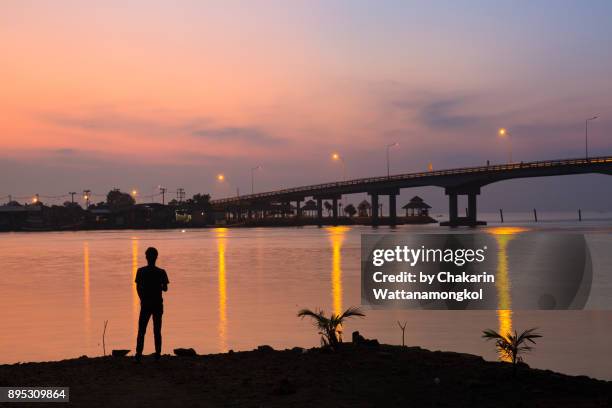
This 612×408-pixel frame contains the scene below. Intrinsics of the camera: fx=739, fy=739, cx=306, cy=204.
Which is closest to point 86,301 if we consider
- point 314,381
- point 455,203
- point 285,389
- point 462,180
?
point 314,381

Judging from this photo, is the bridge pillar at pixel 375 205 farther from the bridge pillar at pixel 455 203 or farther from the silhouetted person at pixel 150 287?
the silhouetted person at pixel 150 287

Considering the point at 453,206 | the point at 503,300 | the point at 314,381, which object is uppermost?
the point at 453,206

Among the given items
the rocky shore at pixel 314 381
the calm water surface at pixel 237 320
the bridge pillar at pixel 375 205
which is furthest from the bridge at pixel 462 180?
the rocky shore at pixel 314 381

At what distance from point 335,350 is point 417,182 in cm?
15389

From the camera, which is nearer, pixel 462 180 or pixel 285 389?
pixel 285 389

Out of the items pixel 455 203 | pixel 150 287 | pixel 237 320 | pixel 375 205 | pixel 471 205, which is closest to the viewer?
pixel 150 287

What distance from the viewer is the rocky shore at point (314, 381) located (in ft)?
34.1

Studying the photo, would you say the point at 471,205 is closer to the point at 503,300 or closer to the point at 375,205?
the point at 375,205

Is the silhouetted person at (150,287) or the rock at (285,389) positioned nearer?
the rock at (285,389)

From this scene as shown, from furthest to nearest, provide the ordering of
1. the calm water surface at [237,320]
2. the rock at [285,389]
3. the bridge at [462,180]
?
the bridge at [462,180] → the calm water surface at [237,320] → the rock at [285,389]

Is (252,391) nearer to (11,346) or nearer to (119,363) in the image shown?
(119,363)

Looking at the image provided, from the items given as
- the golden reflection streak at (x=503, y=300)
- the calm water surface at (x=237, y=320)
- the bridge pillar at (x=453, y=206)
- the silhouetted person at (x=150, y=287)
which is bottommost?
the golden reflection streak at (x=503, y=300)

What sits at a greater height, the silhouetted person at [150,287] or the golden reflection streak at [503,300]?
the silhouetted person at [150,287]

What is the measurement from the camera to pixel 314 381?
1161 centimetres
